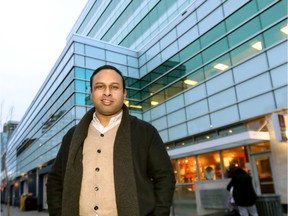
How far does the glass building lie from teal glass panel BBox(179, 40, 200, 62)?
6cm

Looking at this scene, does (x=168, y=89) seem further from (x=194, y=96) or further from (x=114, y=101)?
(x=114, y=101)

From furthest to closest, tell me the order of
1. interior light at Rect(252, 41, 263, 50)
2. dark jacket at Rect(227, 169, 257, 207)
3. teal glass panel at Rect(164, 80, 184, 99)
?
teal glass panel at Rect(164, 80, 184, 99) → interior light at Rect(252, 41, 263, 50) → dark jacket at Rect(227, 169, 257, 207)

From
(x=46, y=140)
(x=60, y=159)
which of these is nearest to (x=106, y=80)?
(x=60, y=159)

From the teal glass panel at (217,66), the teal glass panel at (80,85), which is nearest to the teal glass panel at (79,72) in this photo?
the teal glass panel at (80,85)

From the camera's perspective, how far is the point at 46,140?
28.4m

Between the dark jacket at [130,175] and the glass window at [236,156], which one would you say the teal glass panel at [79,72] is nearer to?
the glass window at [236,156]

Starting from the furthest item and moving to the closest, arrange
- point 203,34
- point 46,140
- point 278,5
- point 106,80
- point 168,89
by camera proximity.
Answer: point 46,140
point 168,89
point 203,34
point 278,5
point 106,80

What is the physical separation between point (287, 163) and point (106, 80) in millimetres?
11044

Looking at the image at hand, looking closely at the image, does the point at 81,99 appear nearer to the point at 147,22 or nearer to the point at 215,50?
the point at 147,22

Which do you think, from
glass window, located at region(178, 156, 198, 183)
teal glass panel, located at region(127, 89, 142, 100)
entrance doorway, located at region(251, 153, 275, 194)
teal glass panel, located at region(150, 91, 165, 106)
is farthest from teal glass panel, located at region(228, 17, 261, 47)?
teal glass panel, located at region(127, 89, 142, 100)

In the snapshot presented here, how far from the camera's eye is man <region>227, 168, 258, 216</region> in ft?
25.7

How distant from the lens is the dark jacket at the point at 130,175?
184 centimetres

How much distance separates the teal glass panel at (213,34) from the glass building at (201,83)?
6cm

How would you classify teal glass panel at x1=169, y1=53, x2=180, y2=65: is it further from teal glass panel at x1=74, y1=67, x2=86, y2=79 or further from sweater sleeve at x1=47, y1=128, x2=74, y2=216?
sweater sleeve at x1=47, y1=128, x2=74, y2=216
